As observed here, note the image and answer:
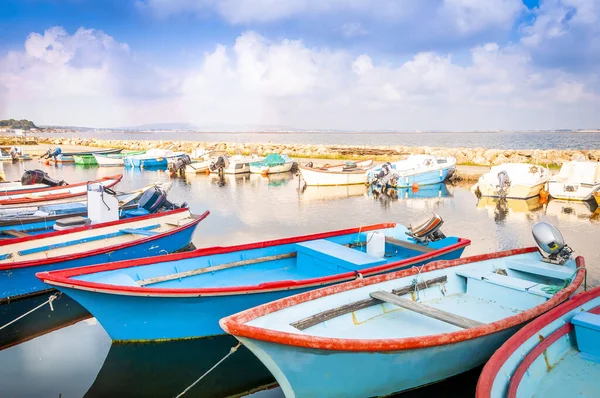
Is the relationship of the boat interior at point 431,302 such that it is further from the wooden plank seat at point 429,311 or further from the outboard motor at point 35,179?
the outboard motor at point 35,179

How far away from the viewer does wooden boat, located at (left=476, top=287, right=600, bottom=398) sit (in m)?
4.36

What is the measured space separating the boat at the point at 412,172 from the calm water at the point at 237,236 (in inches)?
36.3

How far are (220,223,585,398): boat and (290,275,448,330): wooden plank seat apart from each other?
1 cm

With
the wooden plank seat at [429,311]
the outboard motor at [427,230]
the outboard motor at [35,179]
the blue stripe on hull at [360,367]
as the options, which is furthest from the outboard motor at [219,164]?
the blue stripe on hull at [360,367]

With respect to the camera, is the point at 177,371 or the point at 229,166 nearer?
the point at 177,371

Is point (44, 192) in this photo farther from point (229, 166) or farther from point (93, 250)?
point (229, 166)

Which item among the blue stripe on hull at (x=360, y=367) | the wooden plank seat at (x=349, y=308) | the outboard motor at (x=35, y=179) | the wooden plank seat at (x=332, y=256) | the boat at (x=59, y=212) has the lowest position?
the blue stripe on hull at (x=360, y=367)

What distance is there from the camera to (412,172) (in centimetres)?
2639

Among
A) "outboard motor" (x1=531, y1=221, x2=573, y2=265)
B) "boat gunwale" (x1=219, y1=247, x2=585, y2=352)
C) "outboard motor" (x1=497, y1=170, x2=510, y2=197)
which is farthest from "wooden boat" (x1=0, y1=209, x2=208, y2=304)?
"outboard motor" (x1=497, y1=170, x2=510, y2=197)

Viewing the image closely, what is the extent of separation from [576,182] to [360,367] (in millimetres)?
20690

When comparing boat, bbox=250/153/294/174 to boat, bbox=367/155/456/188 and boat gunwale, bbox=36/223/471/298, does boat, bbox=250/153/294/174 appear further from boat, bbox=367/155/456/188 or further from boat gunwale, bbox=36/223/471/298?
boat gunwale, bbox=36/223/471/298

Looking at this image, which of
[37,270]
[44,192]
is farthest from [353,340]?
[44,192]

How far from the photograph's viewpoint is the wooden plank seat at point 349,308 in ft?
18.4

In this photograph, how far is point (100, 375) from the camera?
676 cm
